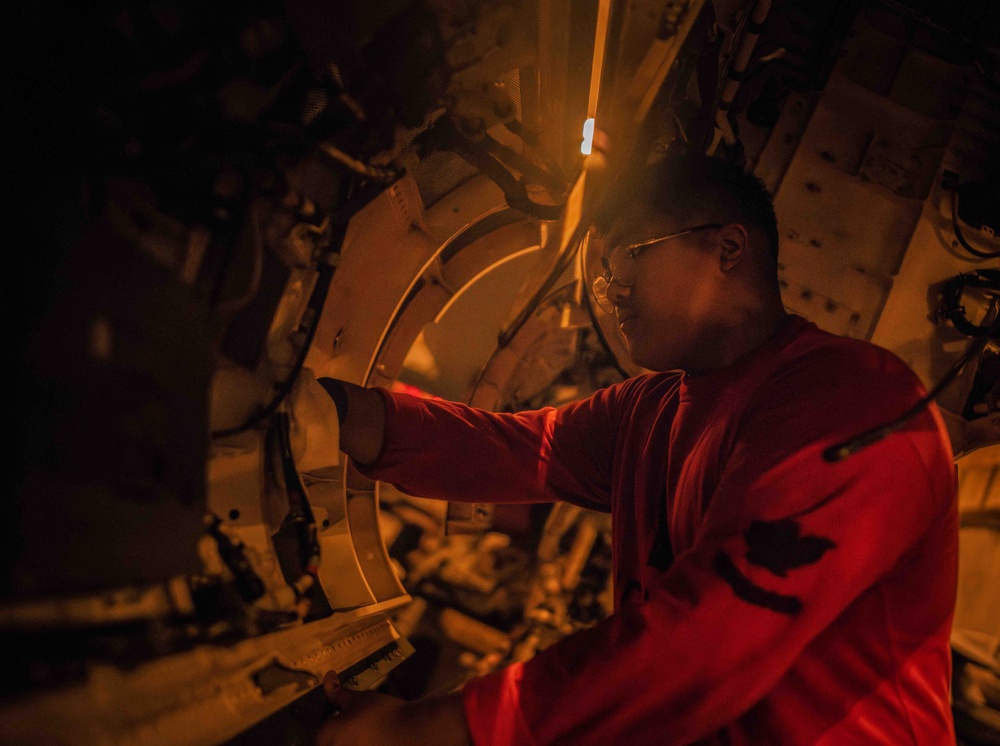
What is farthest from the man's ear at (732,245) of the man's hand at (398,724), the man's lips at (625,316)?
the man's hand at (398,724)

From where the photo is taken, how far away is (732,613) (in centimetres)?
68

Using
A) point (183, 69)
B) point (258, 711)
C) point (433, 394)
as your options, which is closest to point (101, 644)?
point (258, 711)

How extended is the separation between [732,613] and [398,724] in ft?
1.64

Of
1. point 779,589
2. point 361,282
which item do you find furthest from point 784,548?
point 361,282

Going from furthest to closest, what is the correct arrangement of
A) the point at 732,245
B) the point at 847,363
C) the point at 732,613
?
the point at 732,245 → the point at 847,363 → the point at 732,613

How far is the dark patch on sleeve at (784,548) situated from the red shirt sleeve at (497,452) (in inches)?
28.7

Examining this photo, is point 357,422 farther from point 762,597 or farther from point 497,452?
point 762,597

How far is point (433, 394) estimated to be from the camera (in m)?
2.21

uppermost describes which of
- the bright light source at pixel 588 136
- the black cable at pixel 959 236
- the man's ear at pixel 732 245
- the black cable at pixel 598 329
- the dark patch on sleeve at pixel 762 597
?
the black cable at pixel 959 236

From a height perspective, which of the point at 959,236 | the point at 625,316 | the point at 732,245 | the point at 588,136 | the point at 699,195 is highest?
the point at 959,236

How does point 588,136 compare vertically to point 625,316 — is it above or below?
above

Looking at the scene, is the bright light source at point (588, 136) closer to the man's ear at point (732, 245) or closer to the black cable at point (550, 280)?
the black cable at point (550, 280)

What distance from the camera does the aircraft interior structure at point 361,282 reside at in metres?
0.54

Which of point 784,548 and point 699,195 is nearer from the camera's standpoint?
point 784,548
